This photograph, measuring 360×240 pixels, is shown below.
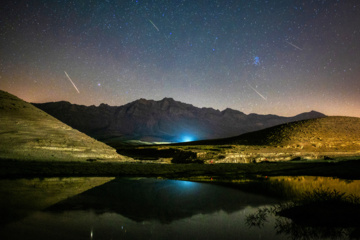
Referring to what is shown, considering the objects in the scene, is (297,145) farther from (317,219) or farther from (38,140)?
(317,219)

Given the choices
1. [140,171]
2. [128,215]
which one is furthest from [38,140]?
[128,215]

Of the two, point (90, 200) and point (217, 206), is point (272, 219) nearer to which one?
point (217, 206)

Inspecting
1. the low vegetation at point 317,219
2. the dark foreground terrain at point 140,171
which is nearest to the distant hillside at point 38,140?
the dark foreground terrain at point 140,171

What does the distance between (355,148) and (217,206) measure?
259 ft

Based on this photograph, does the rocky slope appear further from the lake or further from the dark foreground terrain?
the lake

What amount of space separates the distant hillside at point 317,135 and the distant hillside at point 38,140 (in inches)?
2238

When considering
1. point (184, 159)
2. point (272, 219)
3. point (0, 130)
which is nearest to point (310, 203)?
point (272, 219)

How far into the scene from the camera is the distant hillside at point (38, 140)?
134 feet

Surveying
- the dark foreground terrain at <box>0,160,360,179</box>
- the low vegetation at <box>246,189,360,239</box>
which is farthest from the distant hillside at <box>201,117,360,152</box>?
the low vegetation at <box>246,189,360,239</box>

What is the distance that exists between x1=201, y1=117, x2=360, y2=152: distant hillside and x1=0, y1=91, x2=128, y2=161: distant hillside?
56835 millimetres

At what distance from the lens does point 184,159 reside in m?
52.7

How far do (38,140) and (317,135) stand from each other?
84.3 m

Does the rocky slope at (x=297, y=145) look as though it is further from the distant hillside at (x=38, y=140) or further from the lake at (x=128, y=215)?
the lake at (x=128, y=215)

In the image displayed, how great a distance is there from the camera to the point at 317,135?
8681cm
